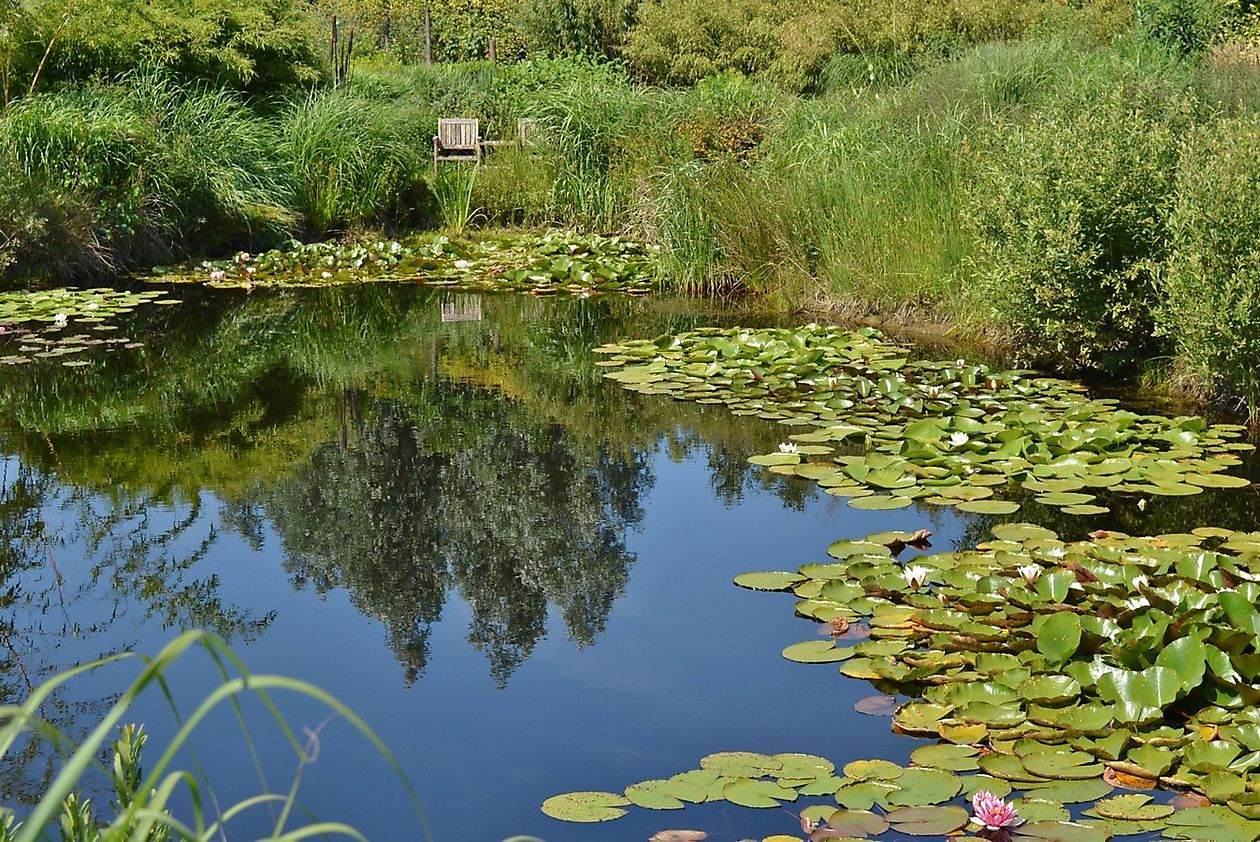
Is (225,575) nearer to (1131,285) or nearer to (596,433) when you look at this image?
(596,433)

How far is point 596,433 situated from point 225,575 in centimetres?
219

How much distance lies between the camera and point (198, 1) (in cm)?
1434

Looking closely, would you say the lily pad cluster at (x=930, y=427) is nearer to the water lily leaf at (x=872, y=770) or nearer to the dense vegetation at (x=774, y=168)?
the dense vegetation at (x=774, y=168)

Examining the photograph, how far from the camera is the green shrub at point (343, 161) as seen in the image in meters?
13.0

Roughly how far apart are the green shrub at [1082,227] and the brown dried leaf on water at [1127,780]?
12.3 feet

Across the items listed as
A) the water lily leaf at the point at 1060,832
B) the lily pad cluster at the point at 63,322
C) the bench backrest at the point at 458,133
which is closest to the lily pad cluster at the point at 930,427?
the water lily leaf at the point at 1060,832

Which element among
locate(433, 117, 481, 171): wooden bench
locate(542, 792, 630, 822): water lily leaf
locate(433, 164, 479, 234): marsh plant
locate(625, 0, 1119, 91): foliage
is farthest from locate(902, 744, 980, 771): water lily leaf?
locate(625, 0, 1119, 91): foliage

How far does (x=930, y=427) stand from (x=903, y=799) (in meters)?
2.95

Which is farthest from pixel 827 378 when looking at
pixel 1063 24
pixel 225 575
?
pixel 1063 24

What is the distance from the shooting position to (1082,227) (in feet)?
21.0

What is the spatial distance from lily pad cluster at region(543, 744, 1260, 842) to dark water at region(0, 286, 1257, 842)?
0.19 feet

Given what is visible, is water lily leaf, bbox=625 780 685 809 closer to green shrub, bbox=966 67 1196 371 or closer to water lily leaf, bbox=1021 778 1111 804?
water lily leaf, bbox=1021 778 1111 804

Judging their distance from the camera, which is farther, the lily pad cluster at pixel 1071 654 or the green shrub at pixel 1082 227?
the green shrub at pixel 1082 227

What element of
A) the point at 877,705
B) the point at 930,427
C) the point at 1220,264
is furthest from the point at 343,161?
the point at 877,705
